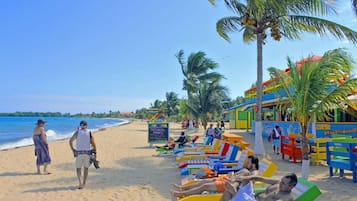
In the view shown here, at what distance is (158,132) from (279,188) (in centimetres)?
1100

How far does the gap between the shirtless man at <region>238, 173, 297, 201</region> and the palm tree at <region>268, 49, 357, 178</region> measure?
3.75 meters

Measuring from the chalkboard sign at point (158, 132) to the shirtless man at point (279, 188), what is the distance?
34.0 feet

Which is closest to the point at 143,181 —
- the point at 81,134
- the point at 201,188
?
the point at 81,134

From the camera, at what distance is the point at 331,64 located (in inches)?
299

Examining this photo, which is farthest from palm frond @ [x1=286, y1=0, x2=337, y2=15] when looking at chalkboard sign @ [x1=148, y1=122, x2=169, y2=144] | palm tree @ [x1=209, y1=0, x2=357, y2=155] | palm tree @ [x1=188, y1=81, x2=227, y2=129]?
palm tree @ [x1=188, y1=81, x2=227, y2=129]

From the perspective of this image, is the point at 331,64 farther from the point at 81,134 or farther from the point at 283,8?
the point at 81,134

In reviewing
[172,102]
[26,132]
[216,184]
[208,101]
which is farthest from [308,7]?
[172,102]

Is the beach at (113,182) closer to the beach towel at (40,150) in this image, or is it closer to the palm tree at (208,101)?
the beach towel at (40,150)

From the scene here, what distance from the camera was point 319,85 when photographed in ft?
24.3

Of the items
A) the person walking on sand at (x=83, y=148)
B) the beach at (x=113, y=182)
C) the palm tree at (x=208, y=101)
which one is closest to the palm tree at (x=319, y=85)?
the beach at (x=113, y=182)

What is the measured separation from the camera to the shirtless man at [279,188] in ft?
12.0

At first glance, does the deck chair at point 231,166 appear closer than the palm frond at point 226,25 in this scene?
Yes

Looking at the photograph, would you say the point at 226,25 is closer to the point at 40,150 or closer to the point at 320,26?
the point at 320,26

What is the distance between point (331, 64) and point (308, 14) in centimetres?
416
